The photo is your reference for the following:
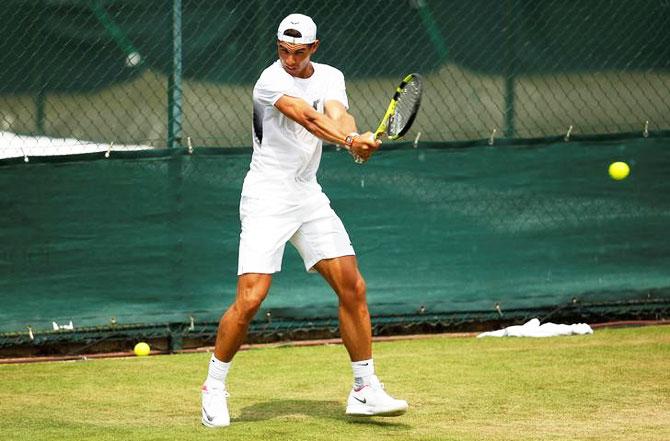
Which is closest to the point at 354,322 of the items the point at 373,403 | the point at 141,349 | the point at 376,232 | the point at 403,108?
the point at 373,403

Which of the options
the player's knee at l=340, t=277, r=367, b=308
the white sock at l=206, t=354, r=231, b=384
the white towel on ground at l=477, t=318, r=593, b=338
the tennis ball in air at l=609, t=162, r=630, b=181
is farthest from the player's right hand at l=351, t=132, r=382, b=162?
the tennis ball in air at l=609, t=162, r=630, b=181

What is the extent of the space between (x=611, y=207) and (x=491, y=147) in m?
0.90

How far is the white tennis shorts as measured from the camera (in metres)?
5.84

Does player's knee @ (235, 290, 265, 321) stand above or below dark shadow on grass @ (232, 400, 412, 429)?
above

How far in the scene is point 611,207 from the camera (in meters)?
8.51

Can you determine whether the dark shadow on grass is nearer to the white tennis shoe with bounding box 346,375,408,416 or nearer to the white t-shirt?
the white tennis shoe with bounding box 346,375,408,416

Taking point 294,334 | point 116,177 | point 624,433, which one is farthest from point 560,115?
point 624,433

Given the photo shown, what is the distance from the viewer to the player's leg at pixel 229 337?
5.75 metres

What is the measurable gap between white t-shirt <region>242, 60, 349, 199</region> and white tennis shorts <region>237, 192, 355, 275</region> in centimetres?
6

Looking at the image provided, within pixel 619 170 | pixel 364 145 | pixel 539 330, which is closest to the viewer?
pixel 364 145

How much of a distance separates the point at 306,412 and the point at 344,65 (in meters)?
2.80

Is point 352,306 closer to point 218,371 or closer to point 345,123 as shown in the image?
point 218,371

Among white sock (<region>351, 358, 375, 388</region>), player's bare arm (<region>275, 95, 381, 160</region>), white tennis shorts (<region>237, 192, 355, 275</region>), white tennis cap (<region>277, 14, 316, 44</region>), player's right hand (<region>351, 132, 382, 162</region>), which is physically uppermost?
white tennis cap (<region>277, 14, 316, 44</region>)

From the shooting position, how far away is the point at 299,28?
223 inches
